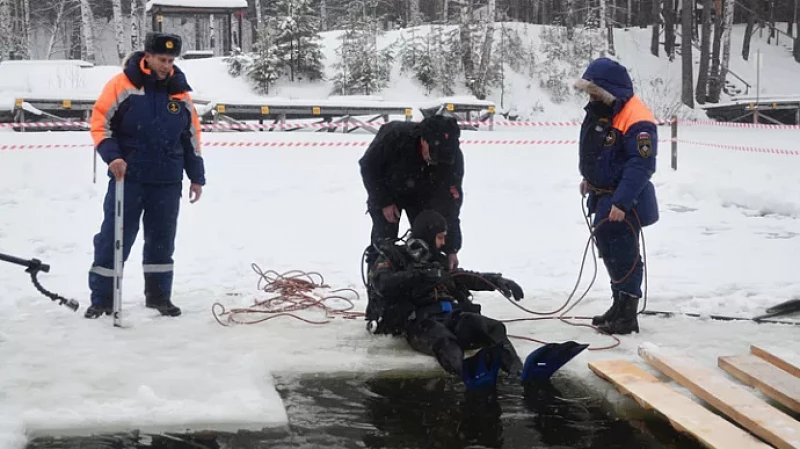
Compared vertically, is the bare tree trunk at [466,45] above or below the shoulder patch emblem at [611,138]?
above

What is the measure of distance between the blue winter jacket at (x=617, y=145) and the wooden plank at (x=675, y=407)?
108cm

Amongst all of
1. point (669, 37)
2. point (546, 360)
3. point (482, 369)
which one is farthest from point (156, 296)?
point (669, 37)

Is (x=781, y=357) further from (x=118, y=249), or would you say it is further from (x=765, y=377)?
(x=118, y=249)

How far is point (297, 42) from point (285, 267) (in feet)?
70.4

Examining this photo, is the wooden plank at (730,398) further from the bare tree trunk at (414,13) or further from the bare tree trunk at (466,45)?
the bare tree trunk at (414,13)

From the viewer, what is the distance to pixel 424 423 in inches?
154

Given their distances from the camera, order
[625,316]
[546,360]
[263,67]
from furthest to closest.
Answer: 1. [263,67]
2. [625,316]
3. [546,360]

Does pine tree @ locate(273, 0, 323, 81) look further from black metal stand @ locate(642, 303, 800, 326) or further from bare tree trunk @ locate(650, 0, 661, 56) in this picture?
black metal stand @ locate(642, 303, 800, 326)

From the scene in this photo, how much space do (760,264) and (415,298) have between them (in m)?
4.13

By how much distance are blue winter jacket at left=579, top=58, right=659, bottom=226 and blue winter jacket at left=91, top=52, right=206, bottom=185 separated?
262 cm

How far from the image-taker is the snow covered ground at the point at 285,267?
424 cm

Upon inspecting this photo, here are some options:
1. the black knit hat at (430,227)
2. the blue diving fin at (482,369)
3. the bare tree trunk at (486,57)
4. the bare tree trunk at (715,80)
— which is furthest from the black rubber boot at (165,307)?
the bare tree trunk at (715,80)

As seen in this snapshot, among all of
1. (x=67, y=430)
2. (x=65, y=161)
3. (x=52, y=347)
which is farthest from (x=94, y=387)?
(x=65, y=161)

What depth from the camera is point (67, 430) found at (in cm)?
368
